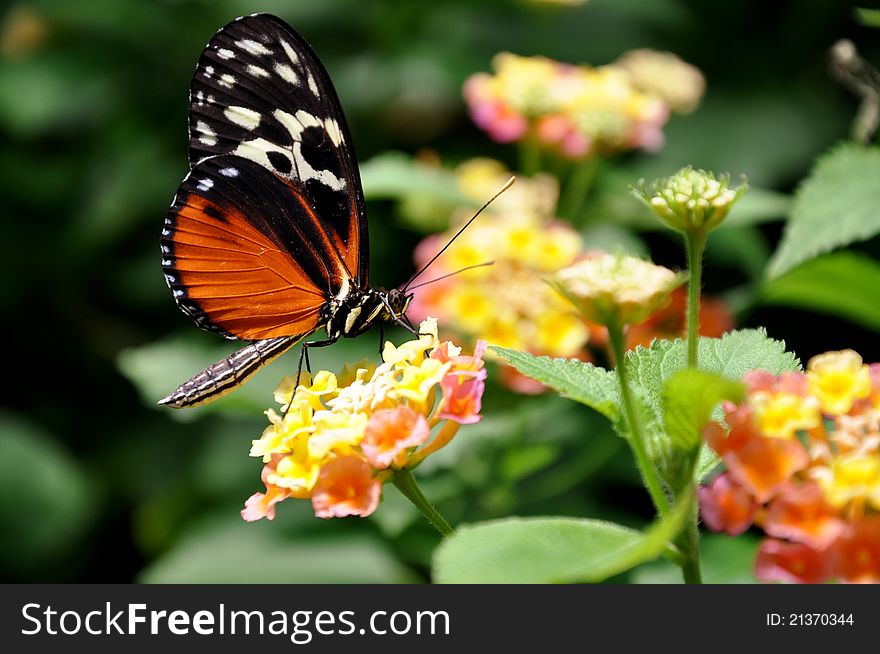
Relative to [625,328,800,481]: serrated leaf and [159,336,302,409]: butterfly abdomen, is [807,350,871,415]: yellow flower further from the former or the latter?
[159,336,302,409]: butterfly abdomen

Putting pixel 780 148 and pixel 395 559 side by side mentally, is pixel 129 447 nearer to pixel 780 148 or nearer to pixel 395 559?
pixel 395 559

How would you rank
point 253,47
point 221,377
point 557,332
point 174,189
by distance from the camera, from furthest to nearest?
point 174,189
point 557,332
point 253,47
point 221,377

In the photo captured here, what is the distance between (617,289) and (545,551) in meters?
0.23

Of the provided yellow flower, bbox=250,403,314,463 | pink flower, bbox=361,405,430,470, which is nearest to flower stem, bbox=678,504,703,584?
pink flower, bbox=361,405,430,470

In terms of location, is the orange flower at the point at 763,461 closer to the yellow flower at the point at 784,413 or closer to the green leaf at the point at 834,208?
the yellow flower at the point at 784,413

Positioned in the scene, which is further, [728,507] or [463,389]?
[463,389]

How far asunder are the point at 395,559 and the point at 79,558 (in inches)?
41.3

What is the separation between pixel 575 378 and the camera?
965 millimetres

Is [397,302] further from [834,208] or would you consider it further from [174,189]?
[174,189]

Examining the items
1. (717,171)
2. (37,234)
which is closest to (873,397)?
(717,171)

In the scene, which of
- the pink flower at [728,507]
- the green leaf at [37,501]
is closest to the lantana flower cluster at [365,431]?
the pink flower at [728,507]

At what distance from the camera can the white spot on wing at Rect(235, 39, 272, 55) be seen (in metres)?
1.55

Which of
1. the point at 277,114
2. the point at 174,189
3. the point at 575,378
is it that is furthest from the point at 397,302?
the point at 174,189

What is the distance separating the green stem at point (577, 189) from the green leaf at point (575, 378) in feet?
4.04
